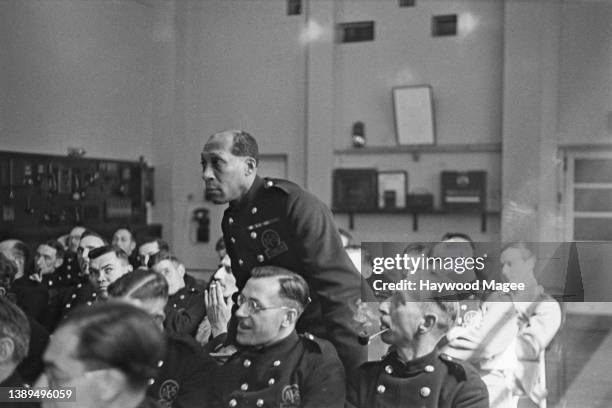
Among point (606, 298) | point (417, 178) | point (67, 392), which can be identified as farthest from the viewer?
point (417, 178)

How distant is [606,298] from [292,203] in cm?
82

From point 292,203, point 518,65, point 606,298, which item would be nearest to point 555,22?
point 518,65

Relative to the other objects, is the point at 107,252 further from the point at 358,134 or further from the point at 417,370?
the point at 358,134

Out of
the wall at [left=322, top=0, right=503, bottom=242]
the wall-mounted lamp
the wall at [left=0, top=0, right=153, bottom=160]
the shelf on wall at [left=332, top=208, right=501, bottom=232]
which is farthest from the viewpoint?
the wall-mounted lamp

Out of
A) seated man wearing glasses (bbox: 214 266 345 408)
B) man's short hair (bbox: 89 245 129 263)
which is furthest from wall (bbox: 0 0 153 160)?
seated man wearing glasses (bbox: 214 266 345 408)

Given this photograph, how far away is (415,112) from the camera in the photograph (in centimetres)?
475

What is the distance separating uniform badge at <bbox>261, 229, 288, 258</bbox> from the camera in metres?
1.53

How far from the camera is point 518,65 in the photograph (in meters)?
4.39

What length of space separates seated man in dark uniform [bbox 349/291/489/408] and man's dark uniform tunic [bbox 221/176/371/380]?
73 millimetres

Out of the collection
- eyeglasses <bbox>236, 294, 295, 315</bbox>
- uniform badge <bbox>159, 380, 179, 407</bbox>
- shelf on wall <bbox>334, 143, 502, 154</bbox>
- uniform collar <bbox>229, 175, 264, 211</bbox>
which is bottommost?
uniform badge <bbox>159, 380, 179, 407</bbox>

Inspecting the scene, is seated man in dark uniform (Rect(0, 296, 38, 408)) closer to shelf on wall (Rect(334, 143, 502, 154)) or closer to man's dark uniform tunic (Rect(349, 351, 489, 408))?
man's dark uniform tunic (Rect(349, 351, 489, 408))

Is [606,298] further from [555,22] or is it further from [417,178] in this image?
[417,178]

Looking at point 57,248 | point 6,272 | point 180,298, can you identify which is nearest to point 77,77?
point 57,248

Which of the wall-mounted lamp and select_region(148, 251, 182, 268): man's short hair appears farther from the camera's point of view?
the wall-mounted lamp
